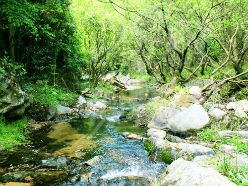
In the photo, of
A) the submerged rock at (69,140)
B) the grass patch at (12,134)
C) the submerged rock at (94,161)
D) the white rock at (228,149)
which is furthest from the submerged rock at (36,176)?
the white rock at (228,149)

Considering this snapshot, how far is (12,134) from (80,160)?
3.44m

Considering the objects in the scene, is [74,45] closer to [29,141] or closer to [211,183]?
[29,141]

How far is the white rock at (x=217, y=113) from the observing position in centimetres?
1418

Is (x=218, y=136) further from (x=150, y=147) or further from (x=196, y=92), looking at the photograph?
(x=196, y=92)

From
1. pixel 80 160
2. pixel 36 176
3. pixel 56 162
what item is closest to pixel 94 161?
pixel 80 160

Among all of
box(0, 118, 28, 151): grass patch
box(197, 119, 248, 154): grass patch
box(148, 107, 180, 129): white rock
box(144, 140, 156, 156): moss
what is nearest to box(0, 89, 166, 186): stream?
box(144, 140, 156, 156): moss

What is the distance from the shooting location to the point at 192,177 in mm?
6289

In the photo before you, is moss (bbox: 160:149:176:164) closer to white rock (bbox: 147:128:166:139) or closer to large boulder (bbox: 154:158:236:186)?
white rock (bbox: 147:128:166:139)

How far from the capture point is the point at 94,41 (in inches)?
Answer: 1105

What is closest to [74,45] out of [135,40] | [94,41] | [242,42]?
[94,41]

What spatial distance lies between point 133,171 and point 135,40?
22.1 m

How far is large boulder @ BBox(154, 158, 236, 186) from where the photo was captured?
5.92 meters

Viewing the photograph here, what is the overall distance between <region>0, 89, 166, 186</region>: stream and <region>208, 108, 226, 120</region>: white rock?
3.20 meters

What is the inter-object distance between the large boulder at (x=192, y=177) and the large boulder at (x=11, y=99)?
777 centimetres
